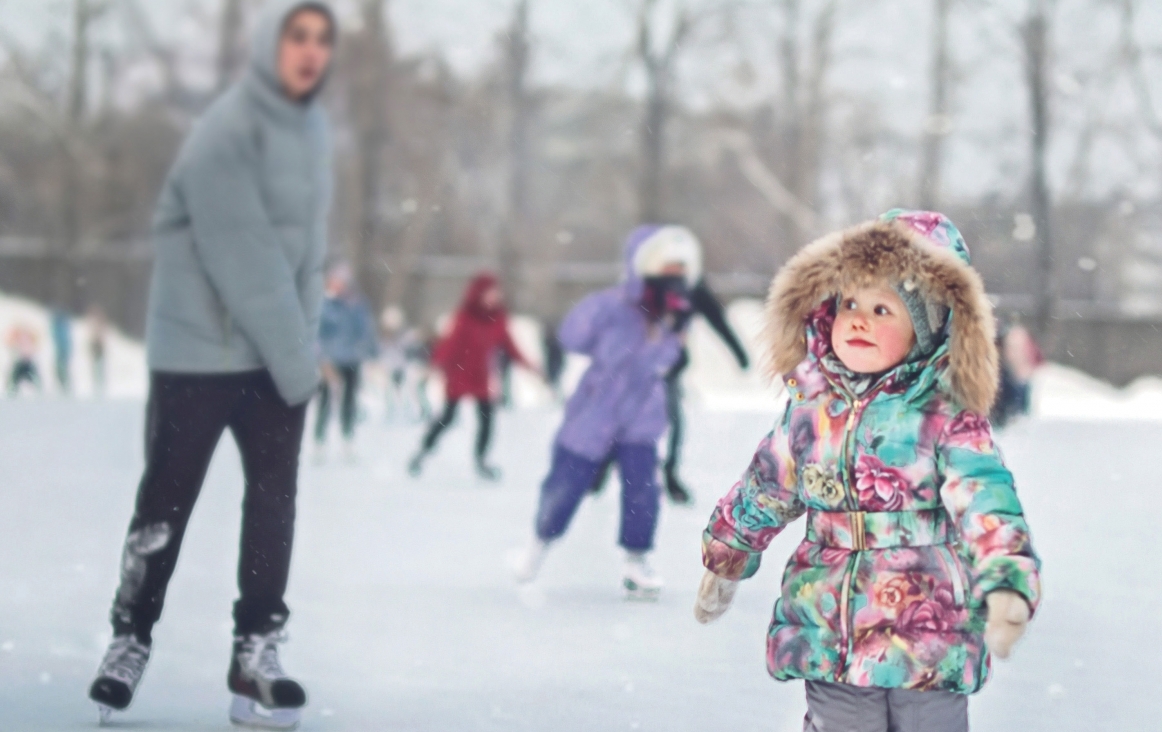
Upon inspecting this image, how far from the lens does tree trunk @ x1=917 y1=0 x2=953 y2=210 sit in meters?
27.8

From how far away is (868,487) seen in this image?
2.49 meters

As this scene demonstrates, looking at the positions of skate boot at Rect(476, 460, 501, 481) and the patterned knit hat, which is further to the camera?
skate boot at Rect(476, 460, 501, 481)

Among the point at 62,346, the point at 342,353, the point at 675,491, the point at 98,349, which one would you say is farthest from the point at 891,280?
the point at 62,346

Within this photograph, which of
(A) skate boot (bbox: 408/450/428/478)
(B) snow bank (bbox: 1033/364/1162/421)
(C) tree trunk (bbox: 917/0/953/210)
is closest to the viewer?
(A) skate boot (bbox: 408/450/428/478)

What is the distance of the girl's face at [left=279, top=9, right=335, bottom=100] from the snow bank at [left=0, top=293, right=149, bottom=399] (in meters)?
21.1

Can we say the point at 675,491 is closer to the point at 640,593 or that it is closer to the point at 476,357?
the point at 476,357

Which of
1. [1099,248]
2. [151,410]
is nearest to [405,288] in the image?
[1099,248]

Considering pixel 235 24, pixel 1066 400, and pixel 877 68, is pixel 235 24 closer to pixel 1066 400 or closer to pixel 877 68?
pixel 877 68

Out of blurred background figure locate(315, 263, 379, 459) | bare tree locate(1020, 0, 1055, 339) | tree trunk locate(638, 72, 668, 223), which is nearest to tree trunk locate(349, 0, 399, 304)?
tree trunk locate(638, 72, 668, 223)

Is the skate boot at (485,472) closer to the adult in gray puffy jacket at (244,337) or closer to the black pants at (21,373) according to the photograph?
the adult in gray puffy jacket at (244,337)

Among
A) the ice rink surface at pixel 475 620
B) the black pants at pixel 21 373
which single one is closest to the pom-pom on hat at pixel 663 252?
the ice rink surface at pixel 475 620

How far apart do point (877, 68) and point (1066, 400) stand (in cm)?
878

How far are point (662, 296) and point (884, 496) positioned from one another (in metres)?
3.55

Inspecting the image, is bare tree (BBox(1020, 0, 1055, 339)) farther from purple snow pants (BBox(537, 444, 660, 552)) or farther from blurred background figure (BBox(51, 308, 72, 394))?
purple snow pants (BBox(537, 444, 660, 552))
